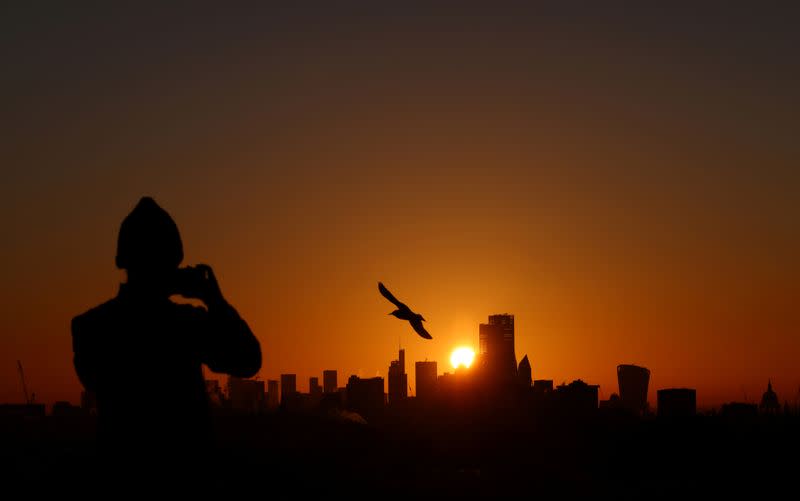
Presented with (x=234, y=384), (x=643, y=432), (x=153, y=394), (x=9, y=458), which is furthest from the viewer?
(x=234, y=384)

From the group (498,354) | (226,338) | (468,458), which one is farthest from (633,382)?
(226,338)

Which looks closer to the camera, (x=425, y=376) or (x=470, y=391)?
(x=470, y=391)

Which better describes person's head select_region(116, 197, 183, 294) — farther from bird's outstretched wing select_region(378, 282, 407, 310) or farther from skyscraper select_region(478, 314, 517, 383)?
skyscraper select_region(478, 314, 517, 383)

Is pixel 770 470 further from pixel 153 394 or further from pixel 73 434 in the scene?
pixel 153 394

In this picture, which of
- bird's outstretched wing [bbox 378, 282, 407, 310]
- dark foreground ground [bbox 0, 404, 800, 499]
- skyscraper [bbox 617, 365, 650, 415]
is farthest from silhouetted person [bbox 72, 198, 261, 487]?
skyscraper [bbox 617, 365, 650, 415]

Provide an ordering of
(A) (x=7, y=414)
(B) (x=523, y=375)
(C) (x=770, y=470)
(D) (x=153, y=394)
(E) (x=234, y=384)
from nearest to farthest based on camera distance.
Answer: (D) (x=153, y=394) → (C) (x=770, y=470) → (A) (x=7, y=414) → (B) (x=523, y=375) → (E) (x=234, y=384)

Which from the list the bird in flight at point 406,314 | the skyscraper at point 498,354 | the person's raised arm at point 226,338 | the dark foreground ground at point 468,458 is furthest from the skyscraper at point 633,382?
the person's raised arm at point 226,338

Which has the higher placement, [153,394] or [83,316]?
[83,316]

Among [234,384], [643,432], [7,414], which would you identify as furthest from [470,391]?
[234,384]
